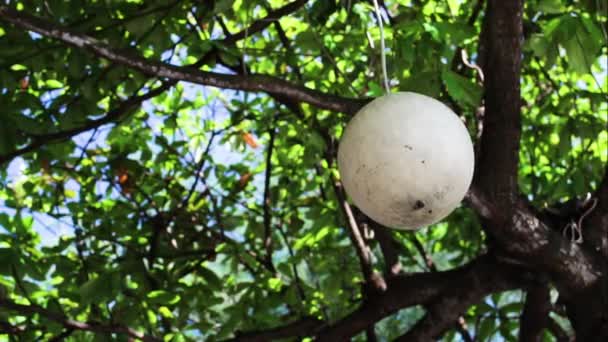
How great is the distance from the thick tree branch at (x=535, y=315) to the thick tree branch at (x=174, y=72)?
1.25 metres

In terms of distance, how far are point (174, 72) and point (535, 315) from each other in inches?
67.5

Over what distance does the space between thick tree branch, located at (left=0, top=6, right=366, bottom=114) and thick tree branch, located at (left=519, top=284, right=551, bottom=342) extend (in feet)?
4.11

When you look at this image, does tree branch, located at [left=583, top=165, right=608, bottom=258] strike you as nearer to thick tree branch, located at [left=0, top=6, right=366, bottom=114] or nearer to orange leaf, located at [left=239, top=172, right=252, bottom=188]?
thick tree branch, located at [left=0, top=6, right=366, bottom=114]

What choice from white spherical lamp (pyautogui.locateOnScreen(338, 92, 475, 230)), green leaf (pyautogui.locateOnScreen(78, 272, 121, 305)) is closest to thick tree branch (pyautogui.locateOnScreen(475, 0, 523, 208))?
white spherical lamp (pyautogui.locateOnScreen(338, 92, 475, 230))

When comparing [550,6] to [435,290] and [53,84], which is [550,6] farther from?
[53,84]

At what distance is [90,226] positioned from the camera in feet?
11.6

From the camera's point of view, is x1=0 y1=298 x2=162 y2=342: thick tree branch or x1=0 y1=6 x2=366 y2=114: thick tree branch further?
x1=0 y1=298 x2=162 y2=342: thick tree branch

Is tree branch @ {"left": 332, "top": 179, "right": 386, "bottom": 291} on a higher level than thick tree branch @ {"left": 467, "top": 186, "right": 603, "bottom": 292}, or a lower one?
higher

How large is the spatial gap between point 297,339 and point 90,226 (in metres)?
1.06

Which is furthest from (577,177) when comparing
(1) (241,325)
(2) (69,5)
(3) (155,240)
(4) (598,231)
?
(2) (69,5)

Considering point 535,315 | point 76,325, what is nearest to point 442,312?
point 535,315

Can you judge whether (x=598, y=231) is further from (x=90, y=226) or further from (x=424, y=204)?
(x=90, y=226)

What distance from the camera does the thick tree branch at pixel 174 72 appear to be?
1803 millimetres

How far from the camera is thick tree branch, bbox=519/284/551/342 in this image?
9.34 feet
